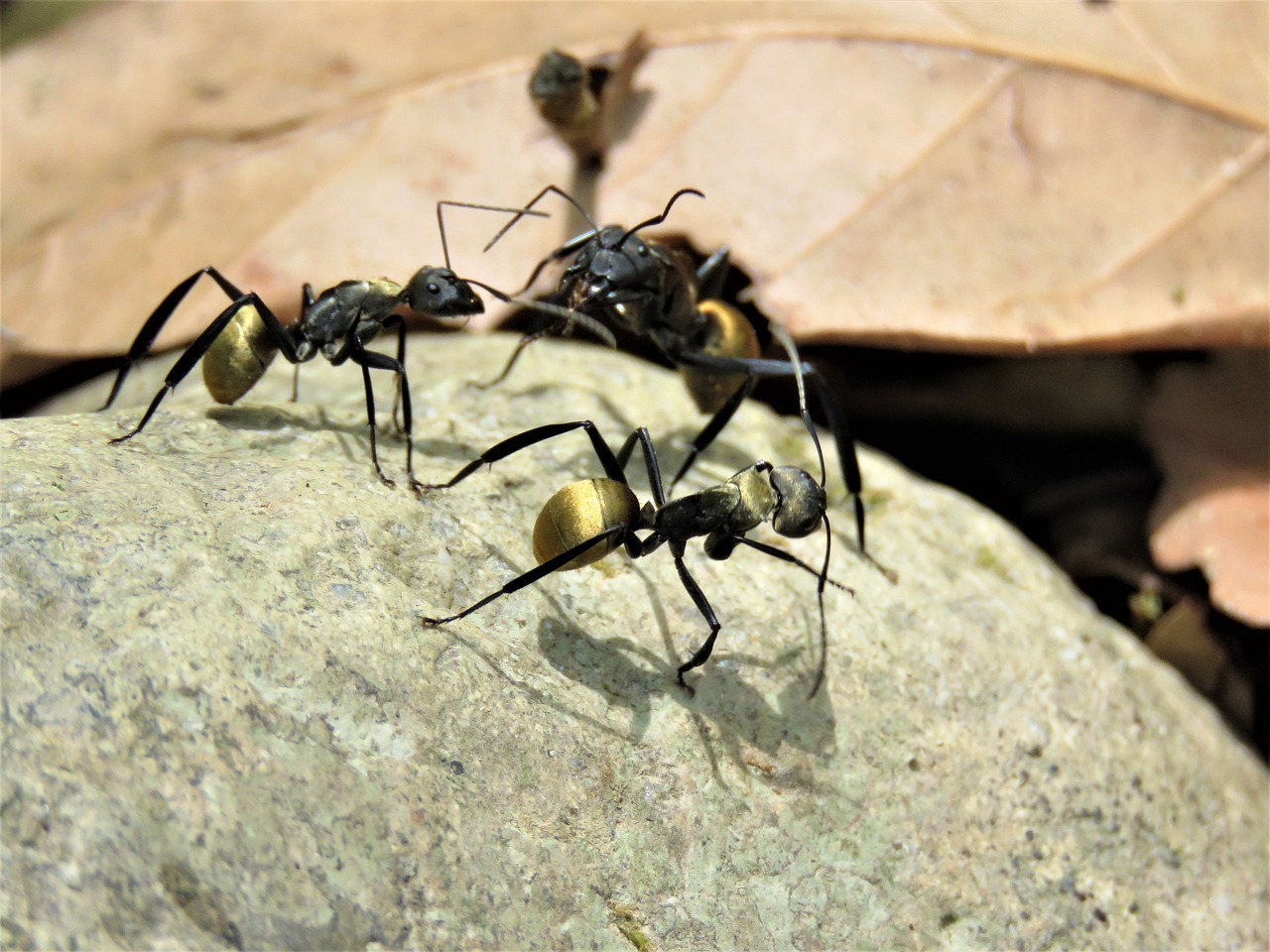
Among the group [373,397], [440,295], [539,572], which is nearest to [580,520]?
[539,572]

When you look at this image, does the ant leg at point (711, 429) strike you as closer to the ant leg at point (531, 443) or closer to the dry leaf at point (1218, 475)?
the ant leg at point (531, 443)

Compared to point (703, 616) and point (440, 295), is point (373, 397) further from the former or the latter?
point (703, 616)

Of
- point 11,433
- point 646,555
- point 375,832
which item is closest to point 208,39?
point 11,433

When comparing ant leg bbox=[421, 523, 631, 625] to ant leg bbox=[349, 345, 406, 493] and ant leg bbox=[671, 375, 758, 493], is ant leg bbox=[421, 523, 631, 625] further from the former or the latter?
ant leg bbox=[671, 375, 758, 493]

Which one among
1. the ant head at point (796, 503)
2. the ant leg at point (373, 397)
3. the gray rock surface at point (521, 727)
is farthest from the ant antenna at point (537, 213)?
the ant head at point (796, 503)

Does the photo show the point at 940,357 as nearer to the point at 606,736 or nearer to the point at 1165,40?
the point at 1165,40

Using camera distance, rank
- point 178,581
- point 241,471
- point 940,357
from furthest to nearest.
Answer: point 940,357, point 241,471, point 178,581

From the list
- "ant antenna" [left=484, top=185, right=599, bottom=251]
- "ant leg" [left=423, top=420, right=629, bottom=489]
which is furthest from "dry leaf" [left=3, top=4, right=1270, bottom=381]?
"ant leg" [left=423, top=420, right=629, bottom=489]
